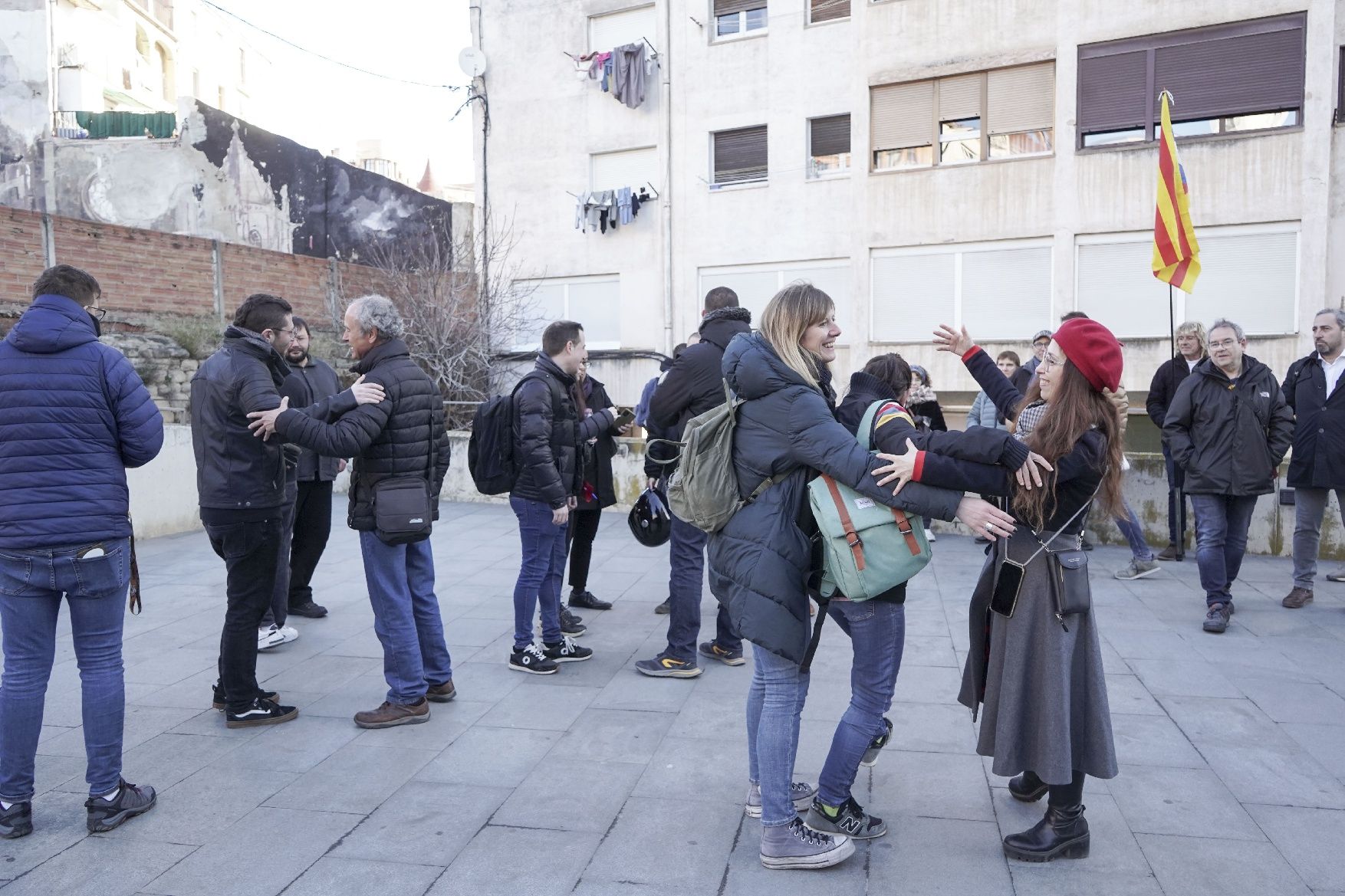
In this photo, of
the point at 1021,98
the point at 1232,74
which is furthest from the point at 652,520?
the point at 1232,74

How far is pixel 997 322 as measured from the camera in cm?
1730

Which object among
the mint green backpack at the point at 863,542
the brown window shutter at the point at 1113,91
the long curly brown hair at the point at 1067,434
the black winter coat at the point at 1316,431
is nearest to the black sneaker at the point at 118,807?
the mint green backpack at the point at 863,542

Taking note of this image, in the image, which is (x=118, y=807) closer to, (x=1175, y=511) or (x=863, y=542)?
(x=863, y=542)

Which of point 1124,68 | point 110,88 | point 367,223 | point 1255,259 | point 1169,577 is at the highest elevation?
point 110,88

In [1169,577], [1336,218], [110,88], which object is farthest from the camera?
[110,88]

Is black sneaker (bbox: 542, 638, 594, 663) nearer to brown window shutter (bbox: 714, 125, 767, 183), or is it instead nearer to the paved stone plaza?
the paved stone plaza

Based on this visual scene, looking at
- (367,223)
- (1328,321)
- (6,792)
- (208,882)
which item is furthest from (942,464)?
(367,223)

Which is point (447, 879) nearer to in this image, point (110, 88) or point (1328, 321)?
point (1328, 321)

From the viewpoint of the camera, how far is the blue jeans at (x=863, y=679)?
→ 3.18 metres

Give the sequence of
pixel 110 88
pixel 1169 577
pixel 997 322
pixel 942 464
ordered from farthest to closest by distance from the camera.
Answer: pixel 110 88 < pixel 997 322 < pixel 1169 577 < pixel 942 464

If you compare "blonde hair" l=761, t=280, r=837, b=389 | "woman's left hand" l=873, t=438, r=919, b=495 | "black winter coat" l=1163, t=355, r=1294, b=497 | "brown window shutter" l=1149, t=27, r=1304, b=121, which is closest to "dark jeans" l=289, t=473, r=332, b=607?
"blonde hair" l=761, t=280, r=837, b=389

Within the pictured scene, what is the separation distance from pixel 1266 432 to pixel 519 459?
4.98 meters

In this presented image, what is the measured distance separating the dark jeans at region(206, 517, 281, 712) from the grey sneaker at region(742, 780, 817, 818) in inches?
97.5

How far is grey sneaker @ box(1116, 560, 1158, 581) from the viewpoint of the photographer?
309 inches
